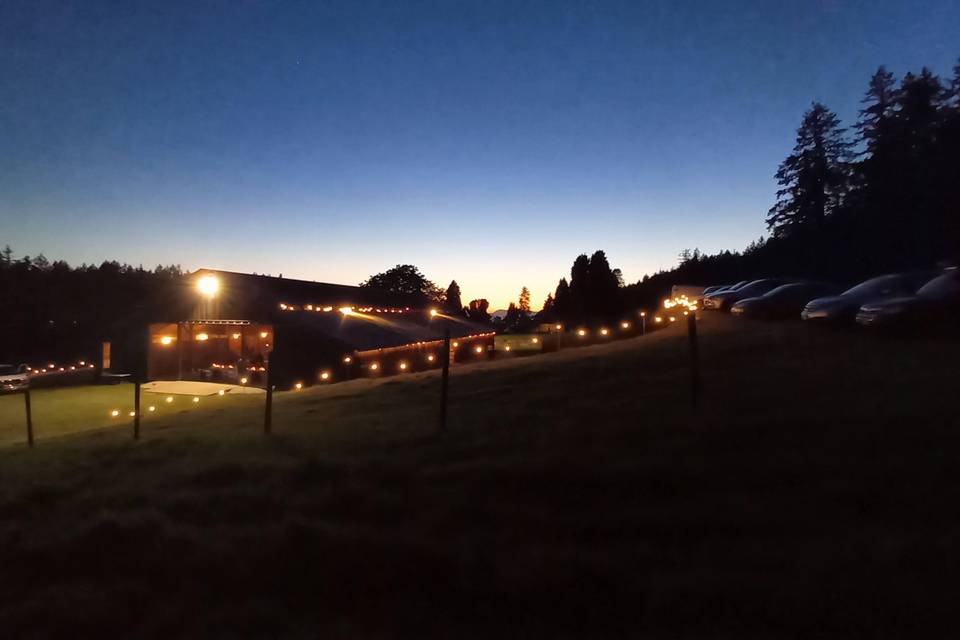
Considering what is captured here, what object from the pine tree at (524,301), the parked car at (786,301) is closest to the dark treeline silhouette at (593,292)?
the parked car at (786,301)

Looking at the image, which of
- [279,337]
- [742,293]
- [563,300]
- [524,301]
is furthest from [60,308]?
[524,301]

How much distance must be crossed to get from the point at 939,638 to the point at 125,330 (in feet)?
108

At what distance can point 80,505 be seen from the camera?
6.61 m

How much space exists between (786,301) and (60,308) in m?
53.8

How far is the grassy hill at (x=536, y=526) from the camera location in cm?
370

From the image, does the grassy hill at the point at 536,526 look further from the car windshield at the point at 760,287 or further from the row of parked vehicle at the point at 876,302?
the car windshield at the point at 760,287

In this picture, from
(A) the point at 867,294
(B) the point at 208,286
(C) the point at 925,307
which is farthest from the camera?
(B) the point at 208,286

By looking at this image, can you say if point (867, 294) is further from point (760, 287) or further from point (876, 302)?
point (760, 287)

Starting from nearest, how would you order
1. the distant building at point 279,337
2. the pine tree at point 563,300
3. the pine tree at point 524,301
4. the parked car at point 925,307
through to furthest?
1. the parked car at point 925,307
2. the distant building at point 279,337
3. the pine tree at point 563,300
4. the pine tree at point 524,301

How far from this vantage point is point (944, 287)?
13.6 metres

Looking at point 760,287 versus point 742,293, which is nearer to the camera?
point 742,293

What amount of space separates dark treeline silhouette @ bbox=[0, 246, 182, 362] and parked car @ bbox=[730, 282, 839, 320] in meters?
28.9

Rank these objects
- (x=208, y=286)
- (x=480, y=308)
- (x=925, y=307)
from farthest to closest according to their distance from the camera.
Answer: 1. (x=480, y=308)
2. (x=208, y=286)
3. (x=925, y=307)

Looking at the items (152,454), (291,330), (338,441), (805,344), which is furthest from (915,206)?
(152,454)
